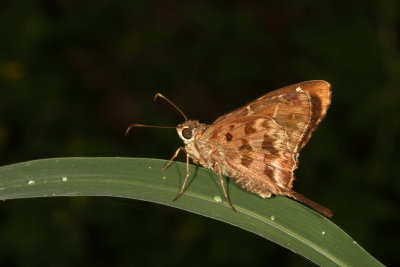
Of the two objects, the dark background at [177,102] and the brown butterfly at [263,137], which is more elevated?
the brown butterfly at [263,137]

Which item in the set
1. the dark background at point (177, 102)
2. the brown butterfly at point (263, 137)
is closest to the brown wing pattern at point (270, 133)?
the brown butterfly at point (263, 137)

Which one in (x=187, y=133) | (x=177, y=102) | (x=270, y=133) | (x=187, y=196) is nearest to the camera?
(x=187, y=196)

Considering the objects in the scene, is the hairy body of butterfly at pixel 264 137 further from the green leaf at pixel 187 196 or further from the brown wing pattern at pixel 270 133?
the green leaf at pixel 187 196

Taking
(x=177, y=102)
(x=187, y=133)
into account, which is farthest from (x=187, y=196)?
(x=177, y=102)

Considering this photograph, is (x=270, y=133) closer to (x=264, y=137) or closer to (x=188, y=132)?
(x=264, y=137)

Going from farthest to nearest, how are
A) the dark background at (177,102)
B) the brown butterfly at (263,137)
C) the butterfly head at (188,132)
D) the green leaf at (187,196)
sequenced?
the dark background at (177,102) → the butterfly head at (188,132) → the brown butterfly at (263,137) → the green leaf at (187,196)

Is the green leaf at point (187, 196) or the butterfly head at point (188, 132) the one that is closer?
the green leaf at point (187, 196)
